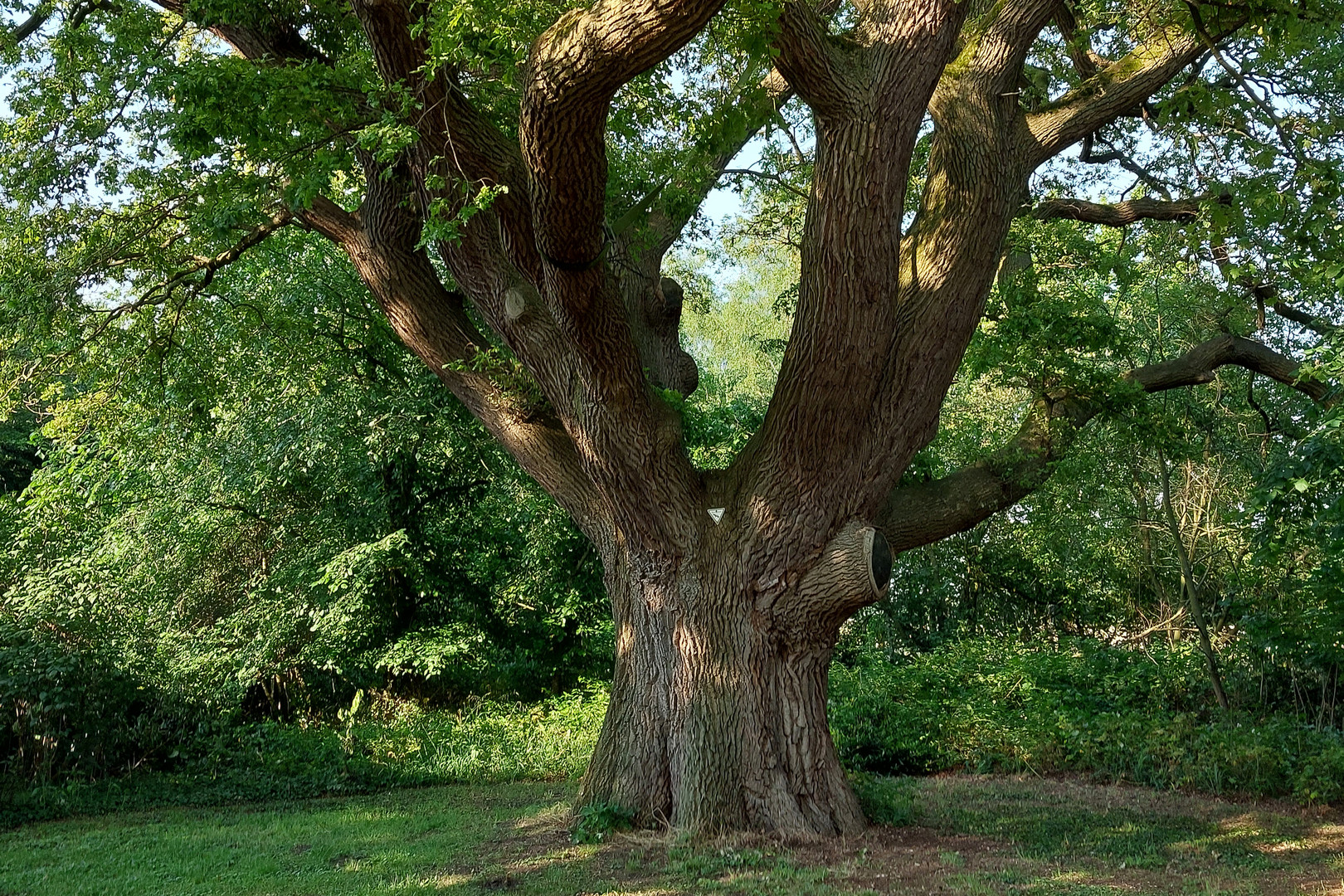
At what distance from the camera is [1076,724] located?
410 inches

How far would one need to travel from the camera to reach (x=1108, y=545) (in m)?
14.0

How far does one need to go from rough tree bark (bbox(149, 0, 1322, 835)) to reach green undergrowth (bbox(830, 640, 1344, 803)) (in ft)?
12.9

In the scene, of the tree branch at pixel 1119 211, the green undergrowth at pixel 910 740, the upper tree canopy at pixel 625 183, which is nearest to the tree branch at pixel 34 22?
the upper tree canopy at pixel 625 183

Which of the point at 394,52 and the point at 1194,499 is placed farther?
the point at 1194,499

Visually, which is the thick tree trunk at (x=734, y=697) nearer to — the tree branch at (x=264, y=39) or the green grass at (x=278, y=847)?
the green grass at (x=278, y=847)

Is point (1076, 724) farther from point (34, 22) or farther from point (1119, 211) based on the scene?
point (34, 22)

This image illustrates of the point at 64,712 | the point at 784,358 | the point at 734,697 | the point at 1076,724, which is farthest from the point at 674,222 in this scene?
the point at 64,712

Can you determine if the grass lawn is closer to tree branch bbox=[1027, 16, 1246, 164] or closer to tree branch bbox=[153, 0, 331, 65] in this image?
tree branch bbox=[1027, 16, 1246, 164]

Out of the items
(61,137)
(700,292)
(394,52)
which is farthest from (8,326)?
(700,292)

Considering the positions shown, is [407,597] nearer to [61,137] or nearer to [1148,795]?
[61,137]

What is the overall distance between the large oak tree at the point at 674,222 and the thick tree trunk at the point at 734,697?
0.06 feet

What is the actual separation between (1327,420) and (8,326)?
32.1ft

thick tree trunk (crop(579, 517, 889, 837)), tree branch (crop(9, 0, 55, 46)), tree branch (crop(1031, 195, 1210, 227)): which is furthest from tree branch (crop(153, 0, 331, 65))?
tree branch (crop(1031, 195, 1210, 227))

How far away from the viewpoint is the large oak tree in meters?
5.89
